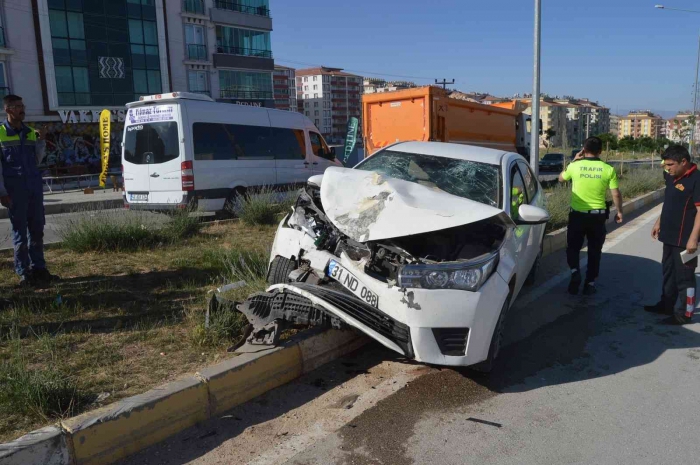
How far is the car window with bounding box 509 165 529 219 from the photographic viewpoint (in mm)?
4855

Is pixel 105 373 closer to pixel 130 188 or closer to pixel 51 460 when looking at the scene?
pixel 51 460

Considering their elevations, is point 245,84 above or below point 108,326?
above

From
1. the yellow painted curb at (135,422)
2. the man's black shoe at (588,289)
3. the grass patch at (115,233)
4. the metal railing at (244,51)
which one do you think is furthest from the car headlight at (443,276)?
the metal railing at (244,51)

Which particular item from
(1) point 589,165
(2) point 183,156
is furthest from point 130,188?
(1) point 589,165

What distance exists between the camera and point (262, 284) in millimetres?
5172

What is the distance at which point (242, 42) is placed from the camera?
1743 inches

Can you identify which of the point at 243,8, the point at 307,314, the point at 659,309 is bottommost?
the point at 659,309

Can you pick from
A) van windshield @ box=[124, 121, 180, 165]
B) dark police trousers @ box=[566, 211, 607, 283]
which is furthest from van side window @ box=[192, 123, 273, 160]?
dark police trousers @ box=[566, 211, 607, 283]

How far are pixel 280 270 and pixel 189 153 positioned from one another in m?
6.76

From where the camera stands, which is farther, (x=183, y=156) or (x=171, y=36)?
(x=171, y=36)

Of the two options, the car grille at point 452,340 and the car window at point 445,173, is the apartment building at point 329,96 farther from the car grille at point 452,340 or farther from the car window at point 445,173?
the car grille at point 452,340

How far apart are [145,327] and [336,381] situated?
5.56ft

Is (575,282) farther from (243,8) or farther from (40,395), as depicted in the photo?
(243,8)

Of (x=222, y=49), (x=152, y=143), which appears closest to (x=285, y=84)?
(x=222, y=49)
